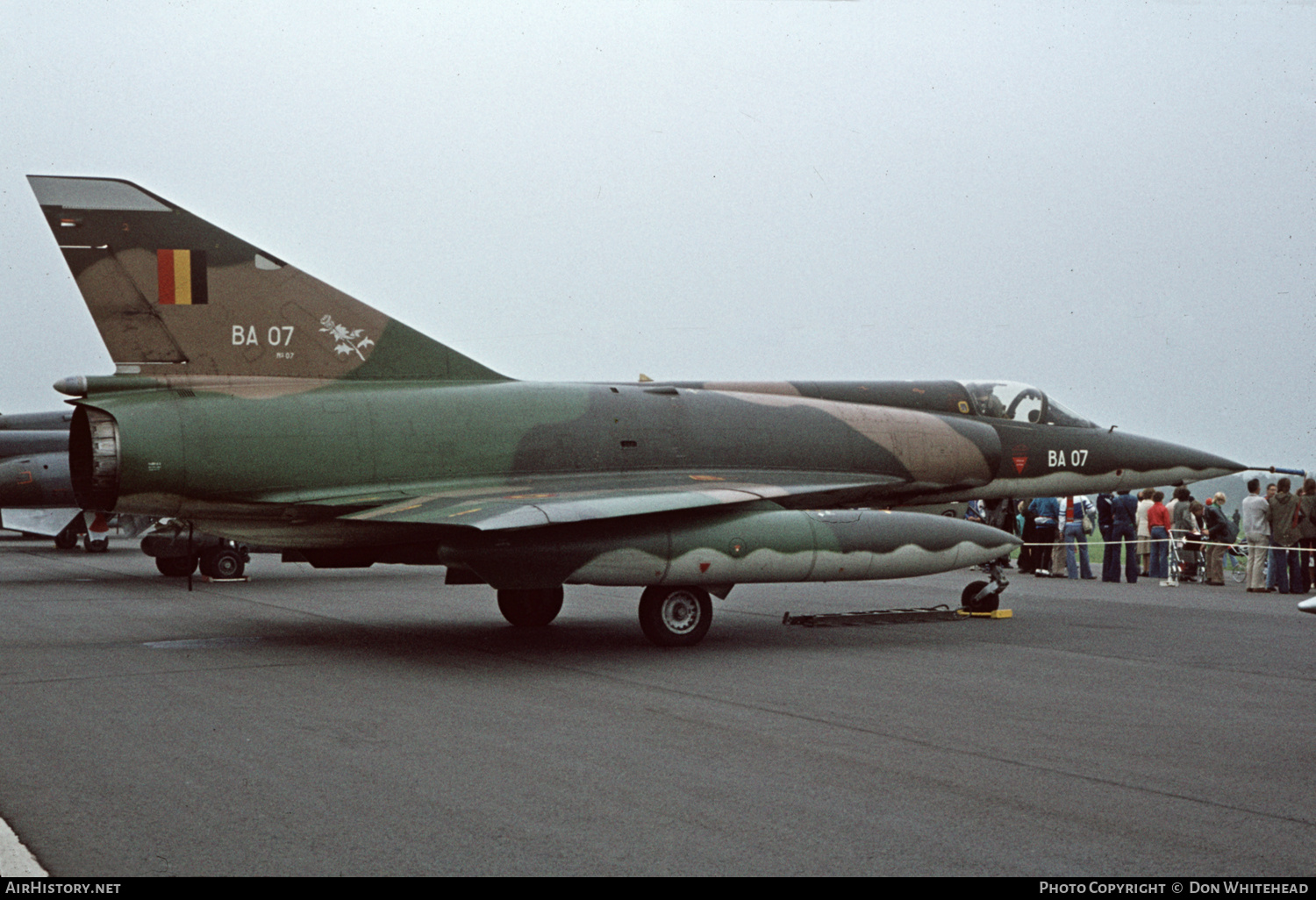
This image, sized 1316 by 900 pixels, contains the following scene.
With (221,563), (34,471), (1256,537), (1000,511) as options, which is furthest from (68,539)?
(1256,537)

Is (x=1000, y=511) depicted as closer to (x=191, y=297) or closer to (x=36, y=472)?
(x=191, y=297)

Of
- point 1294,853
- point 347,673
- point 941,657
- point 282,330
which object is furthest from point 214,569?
point 1294,853

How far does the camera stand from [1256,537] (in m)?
19.5

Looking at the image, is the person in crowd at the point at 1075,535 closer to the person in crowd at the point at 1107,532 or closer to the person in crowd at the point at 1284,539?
the person in crowd at the point at 1107,532

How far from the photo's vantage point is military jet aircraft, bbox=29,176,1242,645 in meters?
10.5

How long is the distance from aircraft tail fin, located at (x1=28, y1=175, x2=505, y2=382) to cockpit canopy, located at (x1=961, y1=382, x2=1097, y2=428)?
7151mm

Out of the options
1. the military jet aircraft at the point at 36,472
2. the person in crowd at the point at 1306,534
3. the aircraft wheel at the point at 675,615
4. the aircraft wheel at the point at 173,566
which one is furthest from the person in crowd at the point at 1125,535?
the military jet aircraft at the point at 36,472

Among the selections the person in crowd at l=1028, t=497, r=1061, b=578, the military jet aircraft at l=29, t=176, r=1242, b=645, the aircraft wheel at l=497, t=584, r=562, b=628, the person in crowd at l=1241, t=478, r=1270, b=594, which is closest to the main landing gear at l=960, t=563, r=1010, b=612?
the military jet aircraft at l=29, t=176, r=1242, b=645

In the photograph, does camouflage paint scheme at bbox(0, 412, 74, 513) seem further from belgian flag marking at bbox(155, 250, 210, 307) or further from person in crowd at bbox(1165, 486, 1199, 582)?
person in crowd at bbox(1165, 486, 1199, 582)

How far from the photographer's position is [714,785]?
18.9 ft

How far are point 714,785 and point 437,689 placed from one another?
11.5ft

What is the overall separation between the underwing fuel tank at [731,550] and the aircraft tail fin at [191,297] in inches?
97.5

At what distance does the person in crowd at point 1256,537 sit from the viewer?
19297 millimetres
